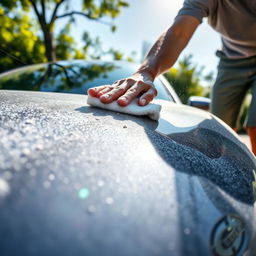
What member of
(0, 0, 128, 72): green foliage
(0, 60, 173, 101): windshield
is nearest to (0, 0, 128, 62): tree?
(0, 0, 128, 72): green foliage

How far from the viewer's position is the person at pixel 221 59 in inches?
52.6

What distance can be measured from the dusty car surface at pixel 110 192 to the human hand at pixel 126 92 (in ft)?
0.74

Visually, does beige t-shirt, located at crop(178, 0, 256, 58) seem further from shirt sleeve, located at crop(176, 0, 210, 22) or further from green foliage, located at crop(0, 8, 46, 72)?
green foliage, located at crop(0, 8, 46, 72)

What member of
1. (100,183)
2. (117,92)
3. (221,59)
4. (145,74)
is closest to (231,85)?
(221,59)

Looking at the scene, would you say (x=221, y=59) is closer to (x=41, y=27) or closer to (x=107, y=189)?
(x=107, y=189)

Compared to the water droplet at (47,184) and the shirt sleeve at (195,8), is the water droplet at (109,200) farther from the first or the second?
the shirt sleeve at (195,8)

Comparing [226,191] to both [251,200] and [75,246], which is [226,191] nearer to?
[251,200]

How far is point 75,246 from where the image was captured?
0.49 meters

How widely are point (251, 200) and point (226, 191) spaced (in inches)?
5.2

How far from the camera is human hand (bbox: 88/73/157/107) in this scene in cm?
118

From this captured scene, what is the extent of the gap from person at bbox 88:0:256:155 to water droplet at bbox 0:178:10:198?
66cm

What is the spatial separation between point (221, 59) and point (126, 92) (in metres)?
1.63

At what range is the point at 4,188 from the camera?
21.6 inches

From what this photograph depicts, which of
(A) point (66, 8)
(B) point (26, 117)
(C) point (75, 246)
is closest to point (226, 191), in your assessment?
(C) point (75, 246)
